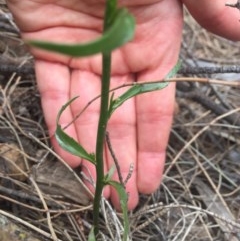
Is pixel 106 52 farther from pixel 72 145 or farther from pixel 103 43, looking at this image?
pixel 72 145

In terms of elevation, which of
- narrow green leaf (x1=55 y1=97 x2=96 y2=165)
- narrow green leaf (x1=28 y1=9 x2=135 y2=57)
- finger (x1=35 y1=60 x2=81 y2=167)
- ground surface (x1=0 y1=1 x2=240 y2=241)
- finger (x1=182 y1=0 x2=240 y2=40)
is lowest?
ground surface (x1=0 y1=1 x2=240 y2=241)

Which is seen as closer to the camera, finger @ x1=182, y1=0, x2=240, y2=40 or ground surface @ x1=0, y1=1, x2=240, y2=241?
ground surface @ x1=0, y1=1, x2=240, y2=241

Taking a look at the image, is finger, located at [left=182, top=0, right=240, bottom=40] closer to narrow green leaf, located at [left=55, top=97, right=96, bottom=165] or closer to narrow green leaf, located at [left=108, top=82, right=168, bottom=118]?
narrow green leaf, located at [left=108, top=82, right=168, bottom=118]

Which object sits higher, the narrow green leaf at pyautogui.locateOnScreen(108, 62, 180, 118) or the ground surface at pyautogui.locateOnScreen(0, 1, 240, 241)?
Result: the narrow green leaf at pyautogui.locateOnScreen(108, 62, 180, 118)

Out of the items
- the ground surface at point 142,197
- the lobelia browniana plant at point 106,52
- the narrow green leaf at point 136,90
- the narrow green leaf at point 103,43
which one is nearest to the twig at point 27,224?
the ground surface at point 142,197

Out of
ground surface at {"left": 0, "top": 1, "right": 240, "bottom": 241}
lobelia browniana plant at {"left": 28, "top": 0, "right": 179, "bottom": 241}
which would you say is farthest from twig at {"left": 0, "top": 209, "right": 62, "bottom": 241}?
lobelia browniana plant at {"left": 28, "top": 0, "right": 179, "bottom": 241}

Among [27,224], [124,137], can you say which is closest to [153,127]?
[124,137]

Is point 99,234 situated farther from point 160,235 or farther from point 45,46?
point 45,46
